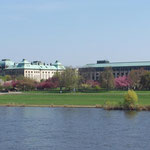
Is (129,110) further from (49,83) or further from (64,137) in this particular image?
(49,83)

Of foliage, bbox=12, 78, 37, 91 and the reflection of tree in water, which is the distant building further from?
the reflection of tree in water

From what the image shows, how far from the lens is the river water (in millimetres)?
39344

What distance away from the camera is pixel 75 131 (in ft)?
153

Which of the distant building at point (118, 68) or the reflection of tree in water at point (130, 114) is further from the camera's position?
the distant building at point (118, 68)

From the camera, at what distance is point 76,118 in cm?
5800

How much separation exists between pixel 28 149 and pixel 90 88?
99.1 metres

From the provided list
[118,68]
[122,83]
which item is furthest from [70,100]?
[118,68]

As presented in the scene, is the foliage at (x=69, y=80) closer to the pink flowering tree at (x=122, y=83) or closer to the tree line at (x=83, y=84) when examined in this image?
the tree line at (x=83, y=84)

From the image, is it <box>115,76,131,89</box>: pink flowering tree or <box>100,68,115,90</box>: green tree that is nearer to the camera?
<box>100,68,115,90</box>: green tree

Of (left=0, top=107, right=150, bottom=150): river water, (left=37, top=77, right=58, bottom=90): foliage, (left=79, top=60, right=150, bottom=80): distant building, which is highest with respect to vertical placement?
(left=79, top=60, right=150, bottom=80): distant building

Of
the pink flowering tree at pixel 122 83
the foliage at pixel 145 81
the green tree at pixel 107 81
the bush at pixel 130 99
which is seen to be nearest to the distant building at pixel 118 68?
the pink flowering tree at pixel 122 83

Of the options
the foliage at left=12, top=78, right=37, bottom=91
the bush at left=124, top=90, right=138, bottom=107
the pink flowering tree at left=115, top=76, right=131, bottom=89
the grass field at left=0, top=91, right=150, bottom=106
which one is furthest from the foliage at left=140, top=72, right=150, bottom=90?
the bush at left=124, top=90, right=138, bottom=107

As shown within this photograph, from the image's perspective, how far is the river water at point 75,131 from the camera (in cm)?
3934

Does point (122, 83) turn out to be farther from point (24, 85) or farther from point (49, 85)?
point (24, 85)
